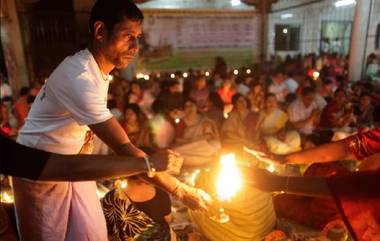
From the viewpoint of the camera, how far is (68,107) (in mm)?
2148

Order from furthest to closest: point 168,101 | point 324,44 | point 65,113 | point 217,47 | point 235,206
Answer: point 324,44 < point 217,47 < point 168,101 < point 235,206 < point 65,113

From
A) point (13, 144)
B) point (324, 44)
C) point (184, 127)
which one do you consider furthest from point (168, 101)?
point (324, 44)

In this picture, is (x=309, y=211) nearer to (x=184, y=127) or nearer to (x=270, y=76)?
(x=184, y=127)

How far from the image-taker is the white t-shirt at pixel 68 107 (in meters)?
2.12

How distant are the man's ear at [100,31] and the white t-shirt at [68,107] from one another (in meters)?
0.13

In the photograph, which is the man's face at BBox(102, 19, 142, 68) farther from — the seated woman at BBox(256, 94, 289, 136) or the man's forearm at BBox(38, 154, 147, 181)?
the seated woman at BBox(256, 94, 289, 136)

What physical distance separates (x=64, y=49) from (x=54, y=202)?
9926mm

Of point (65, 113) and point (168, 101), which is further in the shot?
point (168, 101)

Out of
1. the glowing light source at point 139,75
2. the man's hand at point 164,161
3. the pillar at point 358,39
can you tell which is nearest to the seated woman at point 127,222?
the man's hand at point 164,161

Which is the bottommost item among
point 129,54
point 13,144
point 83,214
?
point 83,214

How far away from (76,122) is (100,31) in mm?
620

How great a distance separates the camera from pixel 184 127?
7.30 meters

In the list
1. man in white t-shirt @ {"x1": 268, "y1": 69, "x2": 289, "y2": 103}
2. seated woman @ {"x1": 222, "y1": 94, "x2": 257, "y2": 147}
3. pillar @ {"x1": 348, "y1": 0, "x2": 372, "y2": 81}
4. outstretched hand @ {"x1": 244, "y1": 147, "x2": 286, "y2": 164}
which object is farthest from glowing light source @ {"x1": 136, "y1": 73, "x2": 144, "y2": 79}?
outstretched hand @ {"x1": 244, "y1": 147, "x2": 286, "y2": 164}

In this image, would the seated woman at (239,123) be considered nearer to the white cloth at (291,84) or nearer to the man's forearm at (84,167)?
the white cloth at (291,84)
